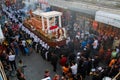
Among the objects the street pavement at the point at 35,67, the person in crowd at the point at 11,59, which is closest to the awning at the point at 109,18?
the street pavement at the point at 35,67

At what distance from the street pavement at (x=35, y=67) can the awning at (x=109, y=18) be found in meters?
4.70

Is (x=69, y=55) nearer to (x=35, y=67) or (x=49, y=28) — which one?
(x=35, y=67)

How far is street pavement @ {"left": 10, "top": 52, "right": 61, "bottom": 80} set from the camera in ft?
A: 37.0

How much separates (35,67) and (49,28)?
3684 millimetres

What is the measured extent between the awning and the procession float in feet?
9.31

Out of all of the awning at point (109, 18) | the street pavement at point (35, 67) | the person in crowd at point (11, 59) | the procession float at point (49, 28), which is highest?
the awning at point (109, 18)

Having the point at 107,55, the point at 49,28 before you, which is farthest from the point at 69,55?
the point at 49,28

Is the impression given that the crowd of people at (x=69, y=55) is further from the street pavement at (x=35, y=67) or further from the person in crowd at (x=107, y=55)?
the street pavement at (x=35, y=67)

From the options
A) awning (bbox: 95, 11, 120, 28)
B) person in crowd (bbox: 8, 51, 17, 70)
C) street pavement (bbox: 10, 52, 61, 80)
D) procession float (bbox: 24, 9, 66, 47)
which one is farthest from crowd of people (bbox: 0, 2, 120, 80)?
awning (bbox: 95, 11, 120, 28)

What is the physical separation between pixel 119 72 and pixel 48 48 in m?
5.42

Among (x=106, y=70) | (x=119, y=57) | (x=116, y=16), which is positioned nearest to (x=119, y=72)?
(x=106, y=70)

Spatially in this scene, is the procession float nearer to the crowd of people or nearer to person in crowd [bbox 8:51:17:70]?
the crowd of people

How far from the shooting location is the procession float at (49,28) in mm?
14047

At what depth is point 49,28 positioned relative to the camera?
1459cm
